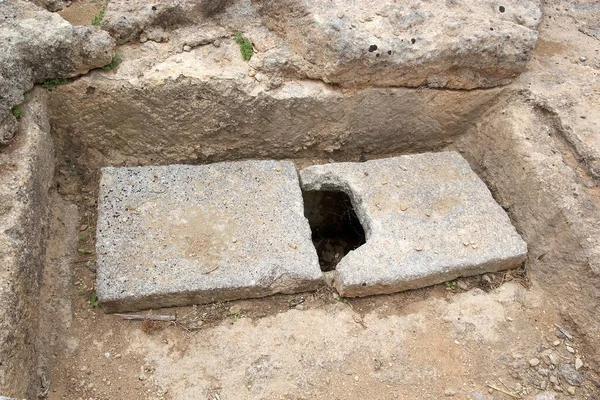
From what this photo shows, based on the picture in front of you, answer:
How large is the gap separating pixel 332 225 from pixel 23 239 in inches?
89.0

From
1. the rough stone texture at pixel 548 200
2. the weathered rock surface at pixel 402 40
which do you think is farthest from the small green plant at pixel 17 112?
→ the rough stone texture at pixel 548 200

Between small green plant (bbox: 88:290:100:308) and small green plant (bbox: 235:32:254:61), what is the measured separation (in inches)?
60.7

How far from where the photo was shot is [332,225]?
3.97 m

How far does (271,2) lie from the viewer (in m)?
3.10

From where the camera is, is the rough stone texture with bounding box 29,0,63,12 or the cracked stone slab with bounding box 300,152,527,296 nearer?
the cracked stone slab with bounding box 300,152,527,296

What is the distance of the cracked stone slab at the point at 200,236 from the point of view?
251cm

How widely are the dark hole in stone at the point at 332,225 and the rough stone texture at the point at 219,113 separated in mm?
461

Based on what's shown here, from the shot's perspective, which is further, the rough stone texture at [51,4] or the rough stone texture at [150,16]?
the rough stone texture at [51,4]

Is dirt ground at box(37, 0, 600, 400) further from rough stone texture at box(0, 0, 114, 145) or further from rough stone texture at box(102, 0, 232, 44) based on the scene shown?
rough stone texture at box(102, 0, 232, 44)

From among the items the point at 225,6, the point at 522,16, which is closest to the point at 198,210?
the point at 225,6

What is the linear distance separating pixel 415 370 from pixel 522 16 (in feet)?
7.57

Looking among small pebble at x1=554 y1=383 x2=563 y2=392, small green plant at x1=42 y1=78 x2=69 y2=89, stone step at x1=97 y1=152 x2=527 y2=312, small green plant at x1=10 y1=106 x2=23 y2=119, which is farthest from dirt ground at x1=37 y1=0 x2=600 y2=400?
small green plant at x1=42 y1=78 x2=69 y2=89

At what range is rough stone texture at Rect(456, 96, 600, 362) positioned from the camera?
8.66 feet

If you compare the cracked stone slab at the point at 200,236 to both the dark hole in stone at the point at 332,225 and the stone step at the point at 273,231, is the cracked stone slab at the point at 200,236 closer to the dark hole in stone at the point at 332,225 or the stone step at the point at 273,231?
the stone step at the point at 273,231
